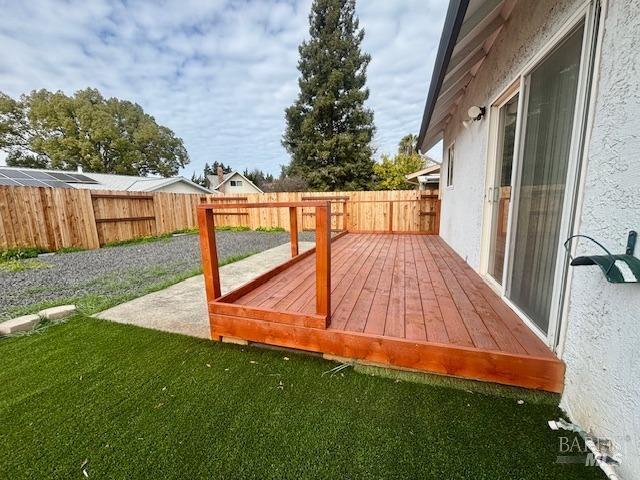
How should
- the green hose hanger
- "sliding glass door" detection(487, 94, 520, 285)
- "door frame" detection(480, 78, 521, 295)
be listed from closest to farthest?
the green hose hanger
"sliding glass door" detection(487, 94, 520, 285)
"door frame" detection(480, 78, 521, 295)

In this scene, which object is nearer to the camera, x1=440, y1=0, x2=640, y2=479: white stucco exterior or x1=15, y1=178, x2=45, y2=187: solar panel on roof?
x1=440, y1=0, x2=640, y2=479: white stucco exterior

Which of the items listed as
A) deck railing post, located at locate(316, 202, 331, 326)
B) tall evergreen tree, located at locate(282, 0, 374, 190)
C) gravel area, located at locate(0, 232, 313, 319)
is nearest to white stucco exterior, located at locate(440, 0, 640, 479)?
deck railing post, located at locate(316, 202, 331, 326)

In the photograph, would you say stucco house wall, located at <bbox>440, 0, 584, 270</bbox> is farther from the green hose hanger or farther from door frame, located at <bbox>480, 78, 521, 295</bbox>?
the green hose hanger

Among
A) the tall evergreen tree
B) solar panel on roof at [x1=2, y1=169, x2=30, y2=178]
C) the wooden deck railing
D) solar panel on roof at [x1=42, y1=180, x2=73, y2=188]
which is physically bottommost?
the wooden deck railing

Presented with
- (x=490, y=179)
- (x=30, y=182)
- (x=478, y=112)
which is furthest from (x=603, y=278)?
(x=30, y=182)

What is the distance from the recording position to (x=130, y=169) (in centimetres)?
2562

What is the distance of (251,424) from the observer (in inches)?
56.3

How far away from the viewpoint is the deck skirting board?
153 centimetres

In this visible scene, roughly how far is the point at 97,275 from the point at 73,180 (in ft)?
43.2

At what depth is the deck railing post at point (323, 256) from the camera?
1869 mm

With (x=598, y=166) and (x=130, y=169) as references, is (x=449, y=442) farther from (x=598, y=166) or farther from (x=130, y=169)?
(x=130, y=169)

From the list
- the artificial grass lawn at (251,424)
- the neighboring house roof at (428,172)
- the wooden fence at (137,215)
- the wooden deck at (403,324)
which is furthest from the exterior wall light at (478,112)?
the neighboring house roof at (428,172)

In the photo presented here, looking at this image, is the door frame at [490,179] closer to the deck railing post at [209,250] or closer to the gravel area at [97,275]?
the deck railing post at [209,250]

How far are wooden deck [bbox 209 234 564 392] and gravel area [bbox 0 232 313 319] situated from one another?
7.36 feet
